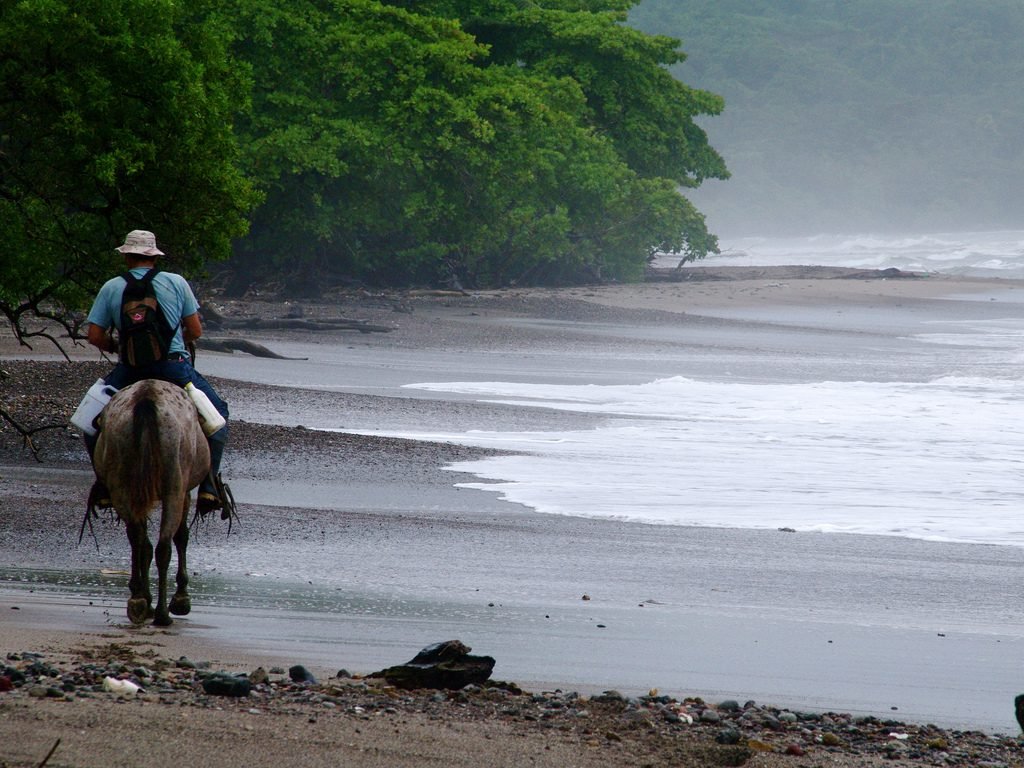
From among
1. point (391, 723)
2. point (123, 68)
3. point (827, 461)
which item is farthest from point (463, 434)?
point (391, 723)

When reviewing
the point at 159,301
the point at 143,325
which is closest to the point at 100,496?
the point at 143,325

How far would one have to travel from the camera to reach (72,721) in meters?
4.82

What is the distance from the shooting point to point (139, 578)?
23.5 feet

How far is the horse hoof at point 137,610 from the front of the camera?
7.05 meters

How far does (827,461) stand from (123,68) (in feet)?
25.1

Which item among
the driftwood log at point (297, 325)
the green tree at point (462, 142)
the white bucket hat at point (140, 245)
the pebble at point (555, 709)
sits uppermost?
the green tree at point (462, 142)

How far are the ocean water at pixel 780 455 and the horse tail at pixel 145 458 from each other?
4780 mm

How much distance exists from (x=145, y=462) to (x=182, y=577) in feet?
2.46

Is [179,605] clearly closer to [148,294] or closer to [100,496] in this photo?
[100,496]

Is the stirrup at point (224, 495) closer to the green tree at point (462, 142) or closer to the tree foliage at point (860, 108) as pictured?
the green tree at point (462, 142)

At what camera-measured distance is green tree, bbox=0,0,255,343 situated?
1247 cm

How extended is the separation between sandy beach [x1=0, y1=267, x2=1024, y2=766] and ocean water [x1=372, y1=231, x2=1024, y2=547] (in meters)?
0.68

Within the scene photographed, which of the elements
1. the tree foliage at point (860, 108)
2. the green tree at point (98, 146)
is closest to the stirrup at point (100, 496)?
the green tree at point (98, 146)

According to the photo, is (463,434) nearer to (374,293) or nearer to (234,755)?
(234,755)
